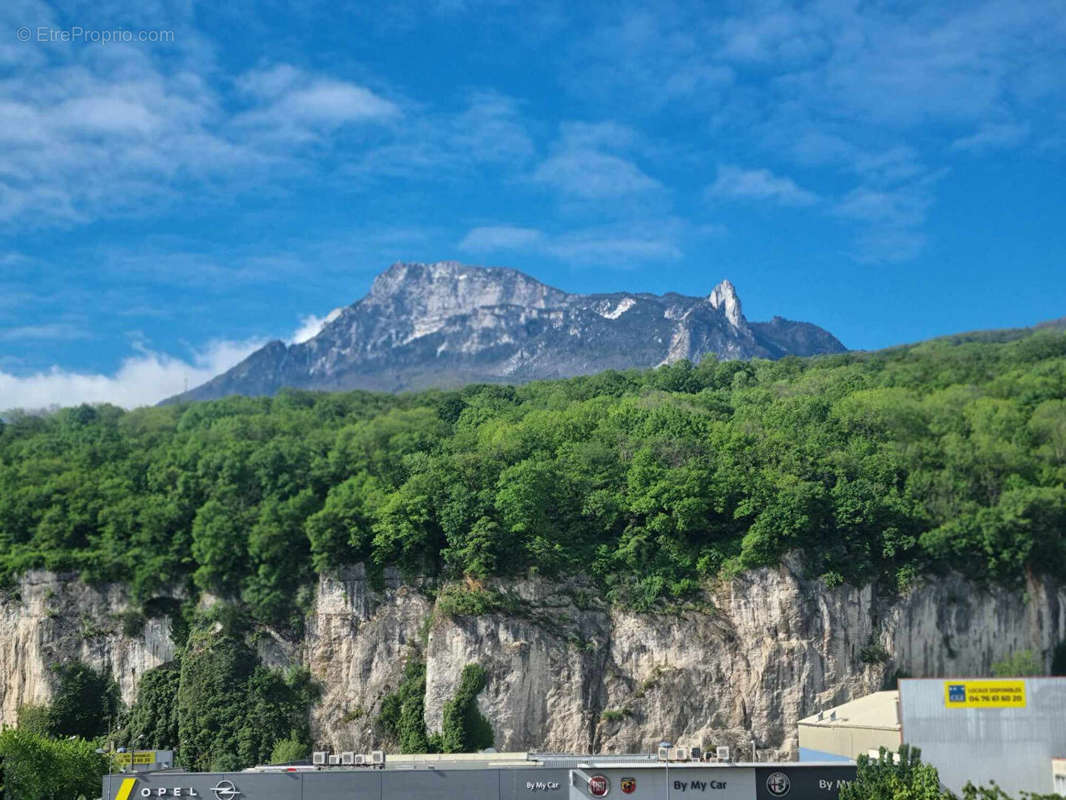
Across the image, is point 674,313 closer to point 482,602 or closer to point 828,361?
point 828,361

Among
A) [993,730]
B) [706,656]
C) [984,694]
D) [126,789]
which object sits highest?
[706,656]

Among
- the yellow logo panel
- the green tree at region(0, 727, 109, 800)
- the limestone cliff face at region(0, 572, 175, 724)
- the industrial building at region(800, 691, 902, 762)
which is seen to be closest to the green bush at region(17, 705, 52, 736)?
the limestone cliff face at region(0, 572, 175, 724)

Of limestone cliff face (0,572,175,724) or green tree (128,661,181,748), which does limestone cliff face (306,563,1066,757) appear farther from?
limestone cliff face (0,572,175,724)

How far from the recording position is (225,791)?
1754 inches

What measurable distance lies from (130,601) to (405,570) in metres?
16.6

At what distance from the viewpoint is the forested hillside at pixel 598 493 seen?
2741 inches

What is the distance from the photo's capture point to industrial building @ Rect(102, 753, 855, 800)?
42906 mm

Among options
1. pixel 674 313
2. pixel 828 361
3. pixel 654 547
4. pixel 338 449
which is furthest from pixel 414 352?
pixel 654 547

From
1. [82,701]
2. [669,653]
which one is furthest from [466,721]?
[82,701]

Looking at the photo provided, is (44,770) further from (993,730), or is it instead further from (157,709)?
(993,730)

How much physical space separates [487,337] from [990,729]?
143m

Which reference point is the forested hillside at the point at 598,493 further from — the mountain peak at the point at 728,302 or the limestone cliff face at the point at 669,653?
the mountain peak at the point at 728,302

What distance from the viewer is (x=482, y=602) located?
67938 millimetres

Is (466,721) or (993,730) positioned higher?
(993,730)
